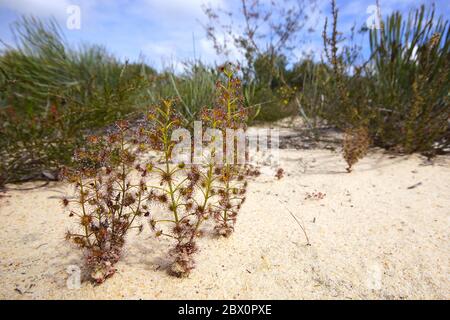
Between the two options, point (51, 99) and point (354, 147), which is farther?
point (51, 99)

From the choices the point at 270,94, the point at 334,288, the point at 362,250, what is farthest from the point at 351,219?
the point at 270,94

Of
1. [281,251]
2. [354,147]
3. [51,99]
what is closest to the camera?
[281,251]

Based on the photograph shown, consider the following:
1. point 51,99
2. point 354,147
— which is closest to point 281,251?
point 354,147

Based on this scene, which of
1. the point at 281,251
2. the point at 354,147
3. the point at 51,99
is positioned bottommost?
the point at 281,251

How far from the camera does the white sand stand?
4.39ft

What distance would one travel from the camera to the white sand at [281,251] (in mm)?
1338

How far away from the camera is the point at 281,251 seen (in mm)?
1617

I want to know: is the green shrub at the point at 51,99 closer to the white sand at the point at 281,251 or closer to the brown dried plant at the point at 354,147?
the white sand at the point at 281,251

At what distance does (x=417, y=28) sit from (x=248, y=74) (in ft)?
7.47

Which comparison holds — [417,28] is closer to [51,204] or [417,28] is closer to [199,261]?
[199,261]

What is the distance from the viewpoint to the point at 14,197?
2318mm

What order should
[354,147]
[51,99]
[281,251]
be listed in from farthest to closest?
[51,99]
[354,147]
[281,251]

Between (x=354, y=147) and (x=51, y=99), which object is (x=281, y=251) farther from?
(x=51, y=99)

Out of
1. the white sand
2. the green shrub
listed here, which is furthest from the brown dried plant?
the green shrub
